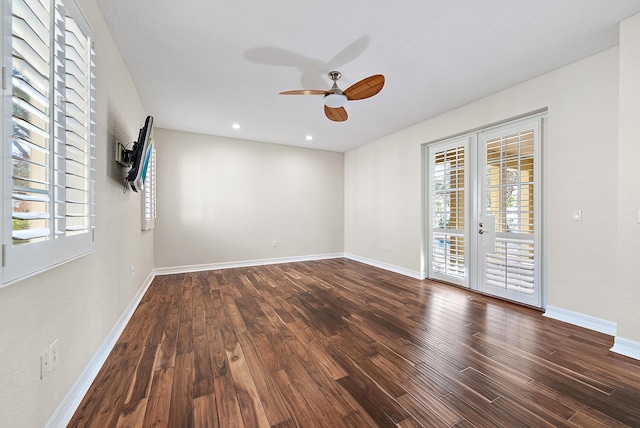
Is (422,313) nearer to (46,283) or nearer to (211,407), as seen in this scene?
(211,407)

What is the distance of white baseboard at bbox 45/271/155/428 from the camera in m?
1.34

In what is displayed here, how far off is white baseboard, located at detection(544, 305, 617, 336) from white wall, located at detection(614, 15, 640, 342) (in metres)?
0.36

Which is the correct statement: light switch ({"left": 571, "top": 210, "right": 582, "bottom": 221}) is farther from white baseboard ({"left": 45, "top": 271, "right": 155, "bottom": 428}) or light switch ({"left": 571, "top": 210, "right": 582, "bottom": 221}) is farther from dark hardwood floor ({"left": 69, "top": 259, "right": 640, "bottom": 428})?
white baseboard ({"left": 45, "top": 271, "right": 155, "bottom": 428})

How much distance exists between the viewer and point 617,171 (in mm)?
2350

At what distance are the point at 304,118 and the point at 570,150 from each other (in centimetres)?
337

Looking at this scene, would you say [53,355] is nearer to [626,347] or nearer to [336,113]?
[336,113]

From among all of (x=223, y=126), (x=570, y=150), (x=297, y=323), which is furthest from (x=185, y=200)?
(x=570, y=150)

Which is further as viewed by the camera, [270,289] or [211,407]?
[270,289]

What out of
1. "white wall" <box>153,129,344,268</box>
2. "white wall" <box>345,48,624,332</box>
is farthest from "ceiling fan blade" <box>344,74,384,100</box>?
"white wall" <box>153,129,344,268</box>

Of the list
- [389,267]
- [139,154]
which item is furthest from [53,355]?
[389,267]

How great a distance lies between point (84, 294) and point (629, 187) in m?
4.21

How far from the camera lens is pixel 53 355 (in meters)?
1.30

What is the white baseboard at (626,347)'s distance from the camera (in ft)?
6.68

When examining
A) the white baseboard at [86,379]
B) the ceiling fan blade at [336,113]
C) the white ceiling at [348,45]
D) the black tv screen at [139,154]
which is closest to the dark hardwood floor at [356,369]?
the white baseboard at [86,379]
